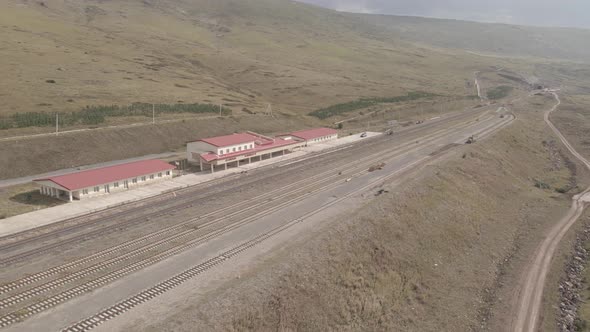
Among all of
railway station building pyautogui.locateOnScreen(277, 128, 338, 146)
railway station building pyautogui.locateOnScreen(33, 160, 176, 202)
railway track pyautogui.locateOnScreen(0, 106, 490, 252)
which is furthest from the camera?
railway station building pyautogui.locateOnScreen(277, 128, 338, 146)

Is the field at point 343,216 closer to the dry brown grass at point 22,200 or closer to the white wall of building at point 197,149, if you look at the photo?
the dry brown grass at point 22,200

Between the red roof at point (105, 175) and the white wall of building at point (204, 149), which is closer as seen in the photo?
the red roof at point (105, 175)

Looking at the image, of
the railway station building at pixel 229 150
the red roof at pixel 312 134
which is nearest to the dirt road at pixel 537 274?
the railway station building at pixel 229 150

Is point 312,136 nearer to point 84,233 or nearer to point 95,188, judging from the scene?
point 95,188

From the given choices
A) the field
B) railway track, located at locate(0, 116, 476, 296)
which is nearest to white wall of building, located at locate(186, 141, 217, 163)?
the field

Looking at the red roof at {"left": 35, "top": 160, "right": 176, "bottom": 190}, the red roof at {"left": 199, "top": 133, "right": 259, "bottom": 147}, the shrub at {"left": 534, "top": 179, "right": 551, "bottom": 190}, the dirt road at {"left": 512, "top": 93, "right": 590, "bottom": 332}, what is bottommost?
the dirt road at {"left": 512, "top": 93, "right": 590, "bottom": 332}

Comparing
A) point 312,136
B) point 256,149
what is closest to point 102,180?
point 256,149

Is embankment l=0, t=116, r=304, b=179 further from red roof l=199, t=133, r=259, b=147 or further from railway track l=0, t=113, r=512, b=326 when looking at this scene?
railway track l=0, t=113, r=512, b=326

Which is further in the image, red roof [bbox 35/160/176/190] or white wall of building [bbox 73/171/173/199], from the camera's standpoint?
white wall of building [bbox 73/171/173/199]
